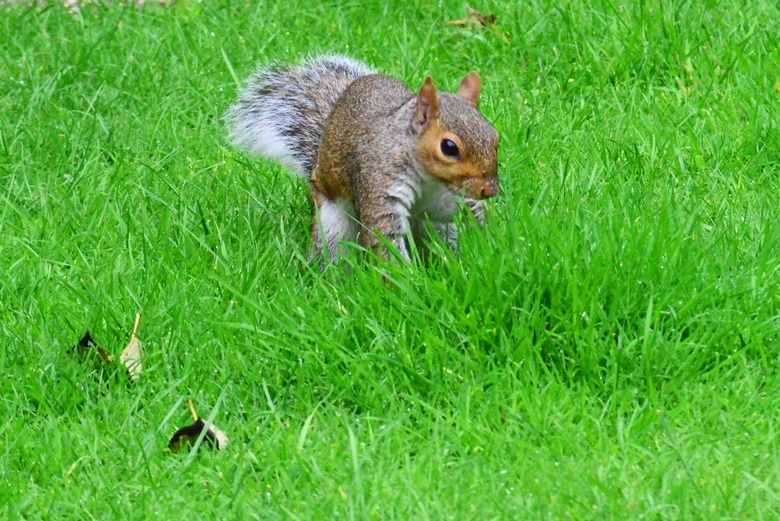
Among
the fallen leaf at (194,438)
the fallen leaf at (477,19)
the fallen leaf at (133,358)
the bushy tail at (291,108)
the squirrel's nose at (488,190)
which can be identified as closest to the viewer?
the fallen leaf at (194,438)

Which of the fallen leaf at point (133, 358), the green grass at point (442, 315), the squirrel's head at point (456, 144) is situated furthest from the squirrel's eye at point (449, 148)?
the fallen leaf at point (133, 358)

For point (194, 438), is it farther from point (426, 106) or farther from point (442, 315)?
point (426, 106)

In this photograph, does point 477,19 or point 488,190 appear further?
Answer: point 477,19

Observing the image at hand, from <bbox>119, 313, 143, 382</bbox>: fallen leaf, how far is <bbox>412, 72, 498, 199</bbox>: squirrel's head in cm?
Result: 78

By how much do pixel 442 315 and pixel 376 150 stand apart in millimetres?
590

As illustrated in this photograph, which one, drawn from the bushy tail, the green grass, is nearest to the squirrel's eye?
the green grass

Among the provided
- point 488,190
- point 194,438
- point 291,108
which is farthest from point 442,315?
point 291,108

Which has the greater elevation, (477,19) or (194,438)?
(477,19)

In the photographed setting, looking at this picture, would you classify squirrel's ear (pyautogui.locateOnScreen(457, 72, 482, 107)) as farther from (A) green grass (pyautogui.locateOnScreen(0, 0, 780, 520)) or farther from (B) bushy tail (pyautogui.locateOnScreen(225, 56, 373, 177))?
(B) bushy tail (pyautogui.locateOnScreen(225, 56, 373, 177))

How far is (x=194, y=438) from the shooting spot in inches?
99.7

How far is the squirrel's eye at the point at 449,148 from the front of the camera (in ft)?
9.85

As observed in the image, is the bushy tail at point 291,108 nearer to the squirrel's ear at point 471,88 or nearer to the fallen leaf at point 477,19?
the squirrel's ear at point 471,88

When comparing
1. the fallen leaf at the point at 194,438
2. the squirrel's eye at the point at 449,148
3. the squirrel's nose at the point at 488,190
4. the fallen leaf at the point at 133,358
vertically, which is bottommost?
the fallen leaf at the point at 194,438

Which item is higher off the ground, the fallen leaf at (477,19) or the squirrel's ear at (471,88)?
the fallen leaf at (477,19)
